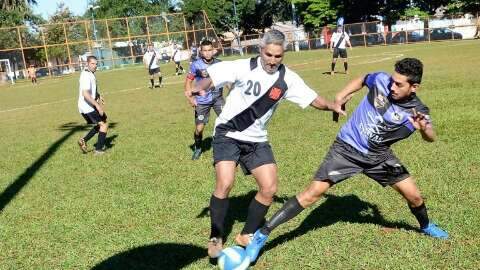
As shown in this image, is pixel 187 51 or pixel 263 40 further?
pixel 187 51

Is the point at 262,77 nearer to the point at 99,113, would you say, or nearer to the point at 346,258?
the point at 346,258

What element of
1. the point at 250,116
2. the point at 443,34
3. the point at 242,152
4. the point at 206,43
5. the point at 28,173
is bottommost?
the point at 28,173

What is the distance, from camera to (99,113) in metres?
10.4

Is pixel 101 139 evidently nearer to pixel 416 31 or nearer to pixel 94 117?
pixel 94 117

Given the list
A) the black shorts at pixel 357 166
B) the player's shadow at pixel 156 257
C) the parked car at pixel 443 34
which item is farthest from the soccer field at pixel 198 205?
the parked car at pixel 443 34

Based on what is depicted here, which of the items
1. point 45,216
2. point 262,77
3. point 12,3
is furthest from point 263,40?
point 12,3

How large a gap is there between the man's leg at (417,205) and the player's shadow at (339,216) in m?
0.23

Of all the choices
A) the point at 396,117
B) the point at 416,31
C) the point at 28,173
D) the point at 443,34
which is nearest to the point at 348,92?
the point at 396,117

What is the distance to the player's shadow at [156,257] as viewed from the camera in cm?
498

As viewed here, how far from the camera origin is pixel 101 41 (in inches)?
1881

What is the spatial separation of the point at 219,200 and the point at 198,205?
187cm

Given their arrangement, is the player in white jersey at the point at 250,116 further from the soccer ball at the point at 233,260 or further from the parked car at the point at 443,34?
the parked car at the point at 443,34

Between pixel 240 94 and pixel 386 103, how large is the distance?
1.32 meters

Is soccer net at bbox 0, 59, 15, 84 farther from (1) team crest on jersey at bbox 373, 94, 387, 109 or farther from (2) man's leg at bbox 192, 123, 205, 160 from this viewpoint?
(1) team crest on jersey at bbox 373, 94, 387, 109
